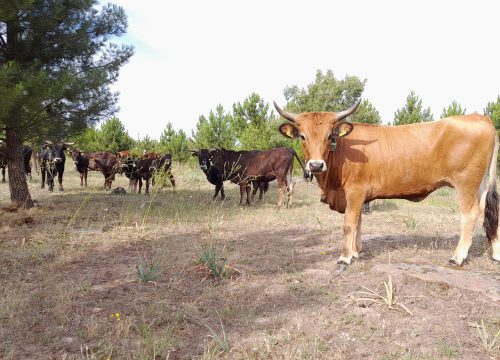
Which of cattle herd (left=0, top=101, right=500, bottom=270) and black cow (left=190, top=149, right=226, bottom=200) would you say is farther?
black cow (left=190, top=149, right=226, bottom=200)

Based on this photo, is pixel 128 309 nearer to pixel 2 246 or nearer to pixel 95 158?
pixel 2 246

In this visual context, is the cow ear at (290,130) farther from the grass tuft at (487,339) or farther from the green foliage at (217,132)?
the green foliage at (217,132)

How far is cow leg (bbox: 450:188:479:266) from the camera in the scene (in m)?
4.95

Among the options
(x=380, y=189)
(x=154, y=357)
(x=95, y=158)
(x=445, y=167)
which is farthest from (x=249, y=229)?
(x=95, y=158)

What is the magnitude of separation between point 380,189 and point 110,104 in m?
8.50

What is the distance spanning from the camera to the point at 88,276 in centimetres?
484

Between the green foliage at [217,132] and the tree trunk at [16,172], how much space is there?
76.3 feet

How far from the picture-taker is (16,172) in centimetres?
1005

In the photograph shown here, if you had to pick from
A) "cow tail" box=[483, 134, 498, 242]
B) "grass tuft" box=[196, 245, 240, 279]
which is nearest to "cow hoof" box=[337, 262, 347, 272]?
"grass tuft" box=[196, 245, 240, 279]

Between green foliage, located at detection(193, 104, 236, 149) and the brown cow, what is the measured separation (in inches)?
1099

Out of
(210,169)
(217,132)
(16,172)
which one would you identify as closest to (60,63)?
(16,172)

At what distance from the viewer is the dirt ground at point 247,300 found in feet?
10.4

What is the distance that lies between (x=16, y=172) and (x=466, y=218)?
10236mm

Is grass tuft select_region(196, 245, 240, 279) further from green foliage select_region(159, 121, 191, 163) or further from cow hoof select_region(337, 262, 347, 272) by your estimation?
green foliage select_region(159, 121, 191, 163)
